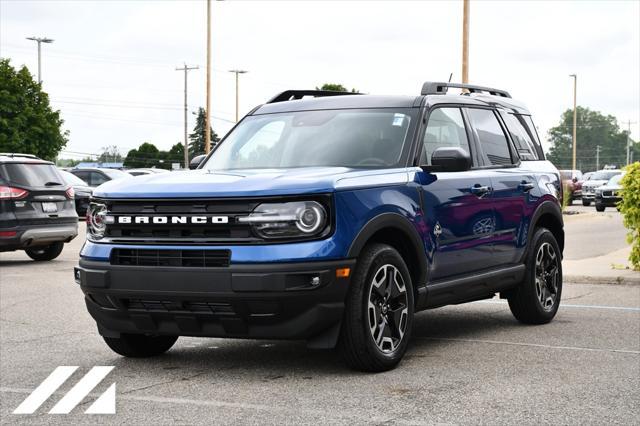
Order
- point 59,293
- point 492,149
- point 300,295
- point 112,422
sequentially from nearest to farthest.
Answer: point 112,422 < point 300,295 < point 492,149 < point 59,293

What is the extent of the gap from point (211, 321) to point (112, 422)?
3.87ft

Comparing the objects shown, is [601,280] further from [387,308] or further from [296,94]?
[387,308]

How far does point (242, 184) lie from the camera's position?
267 inches

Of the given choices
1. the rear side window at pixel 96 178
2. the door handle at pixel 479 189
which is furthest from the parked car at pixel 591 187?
the door handle at pixel 479 189

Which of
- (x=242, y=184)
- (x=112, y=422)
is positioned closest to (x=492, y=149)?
(x=242, y=184)

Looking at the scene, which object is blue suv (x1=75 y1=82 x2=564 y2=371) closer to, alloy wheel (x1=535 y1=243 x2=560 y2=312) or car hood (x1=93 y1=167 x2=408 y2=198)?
car hood (x1=93 y1=167 x2=408 y2=198)

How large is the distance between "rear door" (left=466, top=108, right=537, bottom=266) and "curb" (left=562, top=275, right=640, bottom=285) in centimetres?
441

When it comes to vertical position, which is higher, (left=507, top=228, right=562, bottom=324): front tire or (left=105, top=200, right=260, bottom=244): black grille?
(left=105, top=200, right=260, bottom=244): black grille

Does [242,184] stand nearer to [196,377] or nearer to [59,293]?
[196,377]

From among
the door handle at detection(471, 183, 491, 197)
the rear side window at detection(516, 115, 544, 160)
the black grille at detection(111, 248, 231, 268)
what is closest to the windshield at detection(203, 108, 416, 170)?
the door handle at detection(471, 183, 491, 197)

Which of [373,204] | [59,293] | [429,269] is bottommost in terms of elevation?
[59,293]

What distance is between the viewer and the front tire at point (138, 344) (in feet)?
25.3

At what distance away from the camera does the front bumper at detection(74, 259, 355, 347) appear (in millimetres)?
6562

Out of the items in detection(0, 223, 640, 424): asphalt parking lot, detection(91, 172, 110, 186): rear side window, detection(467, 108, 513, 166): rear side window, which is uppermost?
detection(467, 108, 513, 166): rear side window
